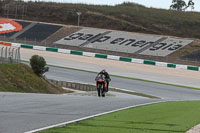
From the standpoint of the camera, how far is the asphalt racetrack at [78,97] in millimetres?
11273

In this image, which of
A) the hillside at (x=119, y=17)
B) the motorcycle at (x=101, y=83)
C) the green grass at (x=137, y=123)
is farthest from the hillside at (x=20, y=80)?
the hillside at (x=119, y=17)

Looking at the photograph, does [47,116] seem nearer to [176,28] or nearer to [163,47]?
[163,47]

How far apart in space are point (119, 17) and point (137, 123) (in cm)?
7740

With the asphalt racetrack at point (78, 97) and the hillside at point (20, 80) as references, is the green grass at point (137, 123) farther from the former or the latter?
the hillside at point (20, 80)

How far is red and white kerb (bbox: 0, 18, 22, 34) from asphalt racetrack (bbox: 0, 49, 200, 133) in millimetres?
14943

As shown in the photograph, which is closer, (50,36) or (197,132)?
(197,132)

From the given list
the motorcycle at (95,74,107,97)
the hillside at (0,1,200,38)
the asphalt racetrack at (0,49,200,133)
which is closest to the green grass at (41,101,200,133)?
the asphalt racetrack at (0,49,200,133)

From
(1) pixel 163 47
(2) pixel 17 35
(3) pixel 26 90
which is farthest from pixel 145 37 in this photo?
(3) pixel 26 90

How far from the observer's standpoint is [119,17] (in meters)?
88.2

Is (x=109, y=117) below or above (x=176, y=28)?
below

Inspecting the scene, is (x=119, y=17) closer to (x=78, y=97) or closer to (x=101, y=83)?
(x=101, y=83)

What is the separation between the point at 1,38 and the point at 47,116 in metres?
54.8

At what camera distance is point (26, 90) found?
80.7 ft

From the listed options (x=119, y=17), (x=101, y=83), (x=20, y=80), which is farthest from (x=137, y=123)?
(x=119, y=17)
